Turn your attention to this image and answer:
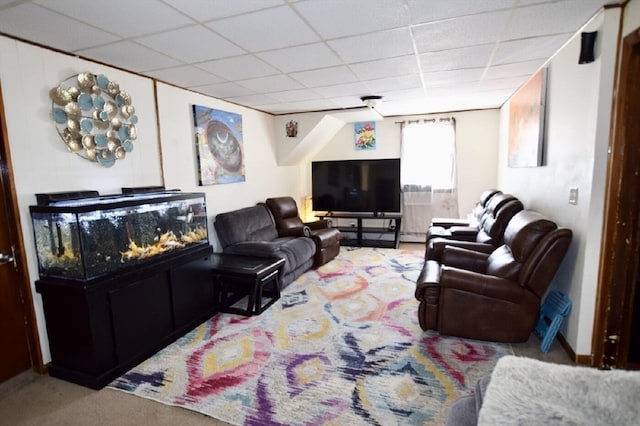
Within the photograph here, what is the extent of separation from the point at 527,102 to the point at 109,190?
4325 mm

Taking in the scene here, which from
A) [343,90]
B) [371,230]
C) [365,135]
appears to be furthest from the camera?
[365,135]

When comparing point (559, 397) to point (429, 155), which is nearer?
point (559, 397)

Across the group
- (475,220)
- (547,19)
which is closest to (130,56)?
(547,19)

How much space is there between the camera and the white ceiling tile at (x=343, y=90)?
379 cm

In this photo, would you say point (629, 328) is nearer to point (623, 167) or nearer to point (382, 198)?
point (623, 167)

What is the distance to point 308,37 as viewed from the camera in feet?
7.89

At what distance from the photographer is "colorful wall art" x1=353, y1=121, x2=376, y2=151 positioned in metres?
6.12

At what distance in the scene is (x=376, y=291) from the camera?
12.5 ft

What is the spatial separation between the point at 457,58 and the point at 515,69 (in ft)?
2.78

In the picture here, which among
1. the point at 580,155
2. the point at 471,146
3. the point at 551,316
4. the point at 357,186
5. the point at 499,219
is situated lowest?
the point at 551,316

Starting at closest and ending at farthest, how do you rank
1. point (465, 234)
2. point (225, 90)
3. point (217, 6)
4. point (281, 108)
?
point (217, 6) → point (225, 90) → point (465, 234) → point (281, 108)

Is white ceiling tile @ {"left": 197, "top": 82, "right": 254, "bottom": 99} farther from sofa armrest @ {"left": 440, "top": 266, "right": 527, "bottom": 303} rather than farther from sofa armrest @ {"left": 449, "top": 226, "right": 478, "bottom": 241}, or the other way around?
sofa armrest @ {"left": 449, "top": 226, "right": 478, "bottom": 241}

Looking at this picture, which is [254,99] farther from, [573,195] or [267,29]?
[573,195]

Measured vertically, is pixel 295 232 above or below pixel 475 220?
below
